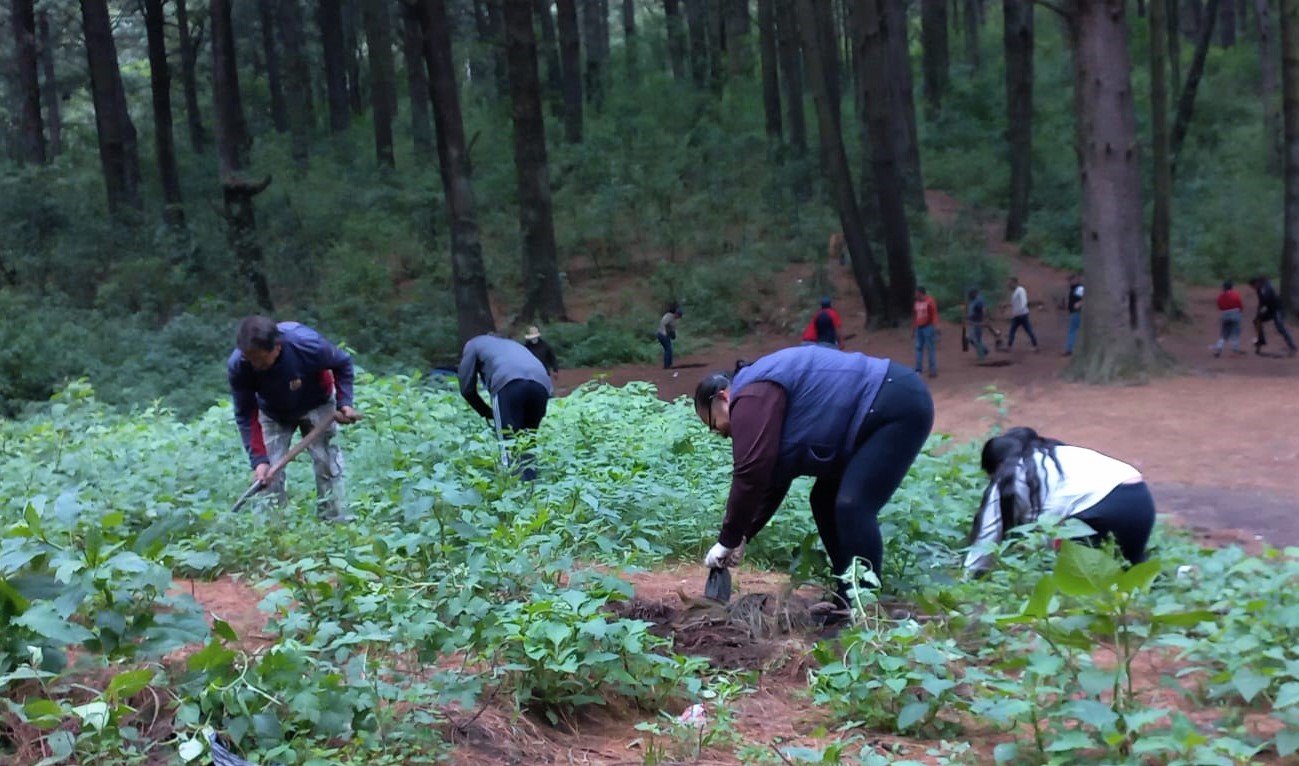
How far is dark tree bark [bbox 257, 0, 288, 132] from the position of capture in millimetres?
36469

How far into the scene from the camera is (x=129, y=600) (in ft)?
12.0

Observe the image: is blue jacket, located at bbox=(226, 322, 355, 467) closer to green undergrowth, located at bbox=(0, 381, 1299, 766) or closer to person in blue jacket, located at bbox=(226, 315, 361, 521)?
person in blue jacket, located at bbox=(226, 315, 361, 521)

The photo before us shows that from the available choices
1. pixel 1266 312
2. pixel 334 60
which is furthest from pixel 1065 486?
pixel 334 60

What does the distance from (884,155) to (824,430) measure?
703 inches

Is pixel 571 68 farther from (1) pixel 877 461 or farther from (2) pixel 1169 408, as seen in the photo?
(1) pixel 877 461

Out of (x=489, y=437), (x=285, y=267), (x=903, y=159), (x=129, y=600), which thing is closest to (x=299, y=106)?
(x=285, y=267)

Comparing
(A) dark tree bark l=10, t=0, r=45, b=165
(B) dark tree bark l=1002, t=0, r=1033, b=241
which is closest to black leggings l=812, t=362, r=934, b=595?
(B) dark tree bark l=1002, t=0, r=1033, b=241

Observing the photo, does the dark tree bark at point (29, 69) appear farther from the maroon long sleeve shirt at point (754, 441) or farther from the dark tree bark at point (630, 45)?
the maroon long sleeve shirt at point (754, 441)

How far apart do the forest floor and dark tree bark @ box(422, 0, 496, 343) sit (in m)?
2.02

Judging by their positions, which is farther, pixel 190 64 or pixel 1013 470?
pixel 190 64

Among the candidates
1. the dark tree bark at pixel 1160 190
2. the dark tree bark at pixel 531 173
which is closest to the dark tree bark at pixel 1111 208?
the dark tree bark at pixel 1160 190

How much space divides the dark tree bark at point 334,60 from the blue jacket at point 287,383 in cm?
2909

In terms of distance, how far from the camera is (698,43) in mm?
39844

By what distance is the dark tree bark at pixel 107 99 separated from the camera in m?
23.5
